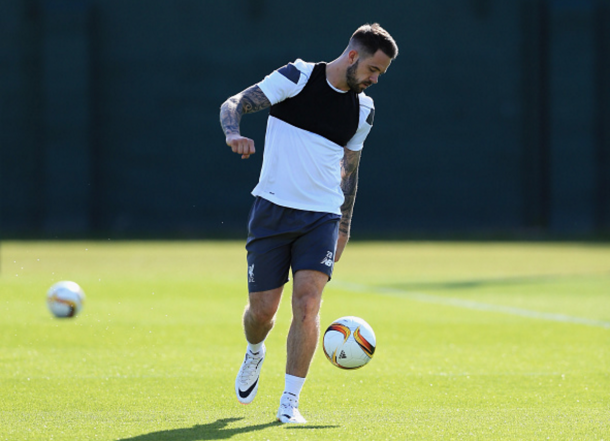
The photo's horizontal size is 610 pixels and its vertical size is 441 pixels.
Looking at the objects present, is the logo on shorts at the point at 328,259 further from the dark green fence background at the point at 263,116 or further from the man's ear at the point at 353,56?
the dark green fence background at the point at 263,116

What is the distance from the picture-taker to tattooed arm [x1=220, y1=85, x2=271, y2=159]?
17.4 feet

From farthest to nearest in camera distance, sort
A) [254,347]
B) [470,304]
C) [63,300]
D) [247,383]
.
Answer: [470,304] → [63,300] → [254,347] → [247,383]

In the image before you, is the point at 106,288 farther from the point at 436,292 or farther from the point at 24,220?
the point at 24,220

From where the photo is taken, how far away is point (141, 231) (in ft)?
99.1

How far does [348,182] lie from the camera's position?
6273mm

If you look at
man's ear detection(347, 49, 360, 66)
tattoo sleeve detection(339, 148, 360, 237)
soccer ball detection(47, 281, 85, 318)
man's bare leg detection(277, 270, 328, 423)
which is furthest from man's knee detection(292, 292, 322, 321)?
soccer ball detection(47, 281, 85, 318)

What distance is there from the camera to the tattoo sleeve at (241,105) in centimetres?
555

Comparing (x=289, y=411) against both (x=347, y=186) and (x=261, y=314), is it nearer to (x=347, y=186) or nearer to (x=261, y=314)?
(x=261, y=314)

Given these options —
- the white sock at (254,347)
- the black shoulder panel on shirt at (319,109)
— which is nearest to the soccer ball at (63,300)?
the white sock at (254,347)

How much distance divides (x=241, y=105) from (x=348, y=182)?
0.98 m

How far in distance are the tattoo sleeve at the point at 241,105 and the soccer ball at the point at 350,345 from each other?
150 centimetres

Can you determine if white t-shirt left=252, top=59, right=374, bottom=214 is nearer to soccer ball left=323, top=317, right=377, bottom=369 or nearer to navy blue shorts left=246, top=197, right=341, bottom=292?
navy blue shorts left=246, top=197, right=341, bottom=292

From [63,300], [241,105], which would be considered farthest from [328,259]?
[63,300]

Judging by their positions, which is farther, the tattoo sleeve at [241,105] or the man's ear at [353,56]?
the man's ear at [353,56]
